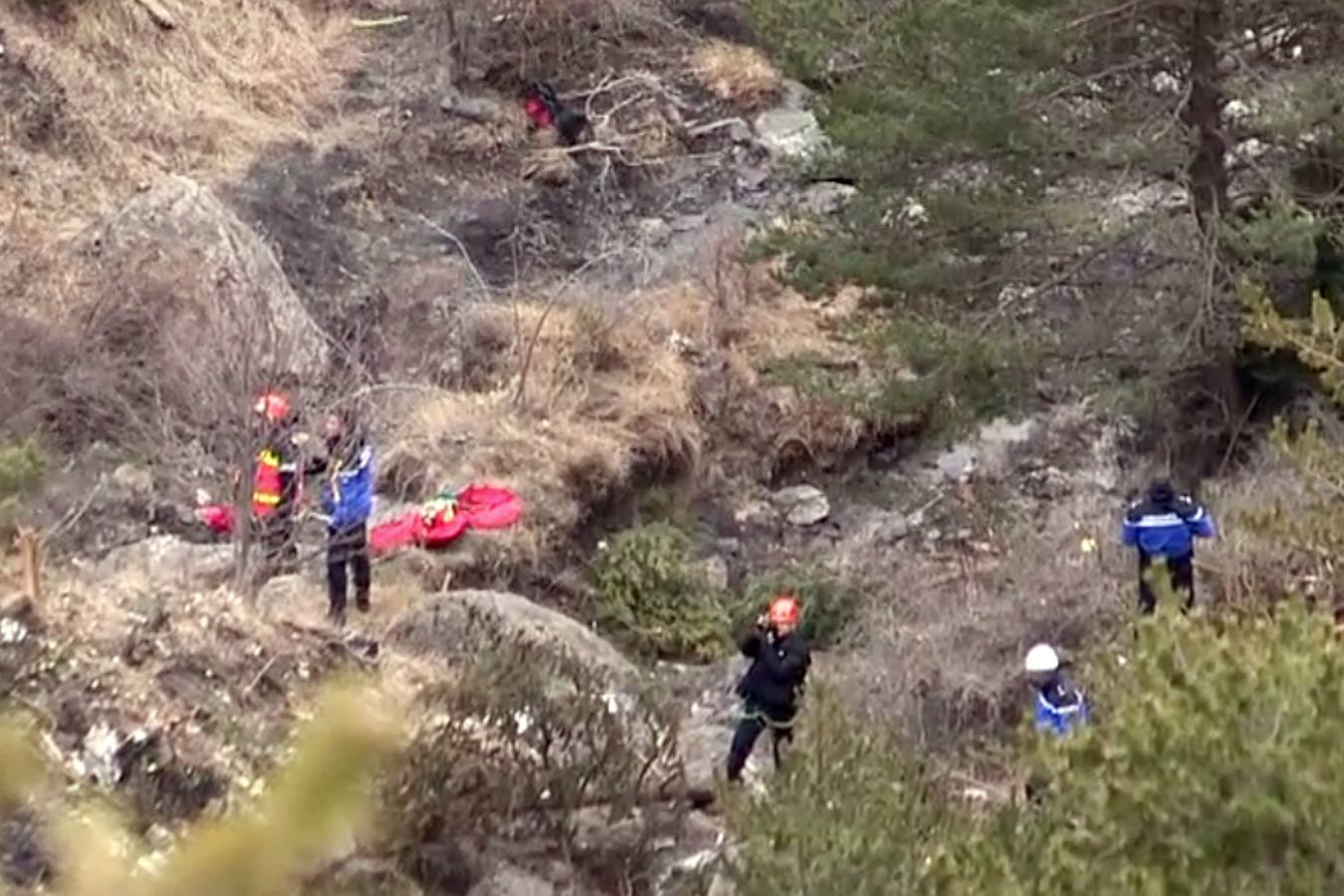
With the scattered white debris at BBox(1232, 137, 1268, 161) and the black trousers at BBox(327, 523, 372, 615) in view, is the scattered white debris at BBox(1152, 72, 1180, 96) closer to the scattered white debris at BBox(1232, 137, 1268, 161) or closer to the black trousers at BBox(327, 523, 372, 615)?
the scattered white debris at BBox(1232, 137, 1268, 161)

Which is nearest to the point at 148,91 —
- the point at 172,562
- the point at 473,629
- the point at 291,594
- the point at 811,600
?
the point at 172,562

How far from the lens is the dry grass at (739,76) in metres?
23.0

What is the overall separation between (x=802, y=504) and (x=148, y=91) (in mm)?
7958

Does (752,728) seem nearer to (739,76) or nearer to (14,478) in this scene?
(14,478)

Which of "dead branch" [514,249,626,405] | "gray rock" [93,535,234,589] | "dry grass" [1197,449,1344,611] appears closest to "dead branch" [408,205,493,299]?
"dead branch" [514,249,626,405]

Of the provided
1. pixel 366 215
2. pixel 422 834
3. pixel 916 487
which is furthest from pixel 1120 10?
pixel 366 215

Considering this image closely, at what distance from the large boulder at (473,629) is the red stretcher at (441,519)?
7.46 feet

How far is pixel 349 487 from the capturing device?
1188 centimetres

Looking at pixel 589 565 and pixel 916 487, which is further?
pixel 916 487

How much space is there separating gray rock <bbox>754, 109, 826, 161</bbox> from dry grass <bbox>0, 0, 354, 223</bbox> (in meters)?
4.50

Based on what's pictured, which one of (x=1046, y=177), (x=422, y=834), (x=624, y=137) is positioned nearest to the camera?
(x=422, y=834)

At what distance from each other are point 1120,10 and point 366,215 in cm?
938

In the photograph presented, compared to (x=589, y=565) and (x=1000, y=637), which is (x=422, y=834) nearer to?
(x=1000, y=637)

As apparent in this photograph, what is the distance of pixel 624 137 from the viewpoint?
72.2 feet
